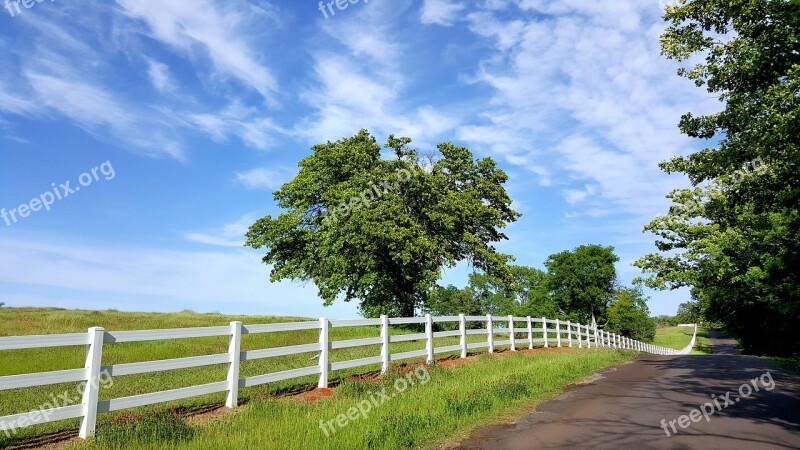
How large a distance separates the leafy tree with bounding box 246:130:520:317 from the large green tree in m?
11.8

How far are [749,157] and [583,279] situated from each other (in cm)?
5939

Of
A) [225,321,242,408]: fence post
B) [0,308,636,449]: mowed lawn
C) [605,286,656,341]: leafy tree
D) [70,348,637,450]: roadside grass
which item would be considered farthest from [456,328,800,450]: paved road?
[605,286,656,341]: leafy tree

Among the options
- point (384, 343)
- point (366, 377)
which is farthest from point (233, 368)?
point (384, 343)

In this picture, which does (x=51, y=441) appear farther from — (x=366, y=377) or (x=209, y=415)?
(x=366, y=377)

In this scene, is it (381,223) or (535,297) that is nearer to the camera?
(381,223)

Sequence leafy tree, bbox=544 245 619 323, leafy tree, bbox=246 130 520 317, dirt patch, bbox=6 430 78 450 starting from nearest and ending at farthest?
dirt patch, bbox=6 430 78 450
leafy tree, bbox=246 130 520 317
leafy tree, bbox=544 245 619 323

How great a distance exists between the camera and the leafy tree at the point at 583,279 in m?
73.1

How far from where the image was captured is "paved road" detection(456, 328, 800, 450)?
6.60 metres

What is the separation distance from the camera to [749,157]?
1717 centimetres

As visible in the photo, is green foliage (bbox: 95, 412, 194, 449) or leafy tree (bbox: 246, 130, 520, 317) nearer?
green foliage (bbox: 95, 412, 194, 449)

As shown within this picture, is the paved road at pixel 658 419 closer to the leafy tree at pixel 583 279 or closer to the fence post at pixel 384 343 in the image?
the fence post at pixel 384 343

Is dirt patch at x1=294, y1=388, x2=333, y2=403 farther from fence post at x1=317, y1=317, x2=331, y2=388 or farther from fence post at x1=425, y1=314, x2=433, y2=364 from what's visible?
fence post at x1=425, y1=314, x2=433, y2=364

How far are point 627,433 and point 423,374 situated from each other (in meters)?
6.07

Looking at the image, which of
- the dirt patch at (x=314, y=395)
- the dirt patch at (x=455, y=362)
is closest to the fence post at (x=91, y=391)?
the dirt patch at (x=314, y=395)
